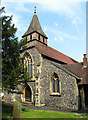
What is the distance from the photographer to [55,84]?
14.6 m

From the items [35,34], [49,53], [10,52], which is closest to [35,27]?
[35,34]

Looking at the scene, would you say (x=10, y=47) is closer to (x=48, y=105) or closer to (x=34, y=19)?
(x=48, y=105)

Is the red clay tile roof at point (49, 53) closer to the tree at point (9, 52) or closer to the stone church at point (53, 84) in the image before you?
→ the stone church at point (53, 84)

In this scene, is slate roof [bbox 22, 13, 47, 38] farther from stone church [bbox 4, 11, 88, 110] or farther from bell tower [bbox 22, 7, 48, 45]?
stone church [bbox 4, 11, 88, 110]

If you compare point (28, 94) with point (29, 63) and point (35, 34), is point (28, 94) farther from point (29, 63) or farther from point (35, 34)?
point (35, 34)

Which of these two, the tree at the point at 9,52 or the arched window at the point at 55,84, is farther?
the arched window at the point at 55,84

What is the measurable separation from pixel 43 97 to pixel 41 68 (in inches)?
159

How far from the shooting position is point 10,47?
948 cm

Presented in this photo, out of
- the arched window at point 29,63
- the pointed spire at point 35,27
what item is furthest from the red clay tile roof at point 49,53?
the pointed spire at point 35,27

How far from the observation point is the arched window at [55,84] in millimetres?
14328

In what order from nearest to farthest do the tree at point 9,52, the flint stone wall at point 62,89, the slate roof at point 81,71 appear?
the tree at point 9,52, the flint stone wall at point 62,89, the slate roof at point 81,71

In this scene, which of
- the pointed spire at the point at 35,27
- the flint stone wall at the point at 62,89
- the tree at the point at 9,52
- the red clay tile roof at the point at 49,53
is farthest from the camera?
the pointed spire at the point at 35,27

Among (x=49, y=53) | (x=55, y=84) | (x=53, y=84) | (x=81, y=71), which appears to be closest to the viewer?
(x=55, y=84)

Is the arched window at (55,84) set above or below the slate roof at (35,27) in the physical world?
below
